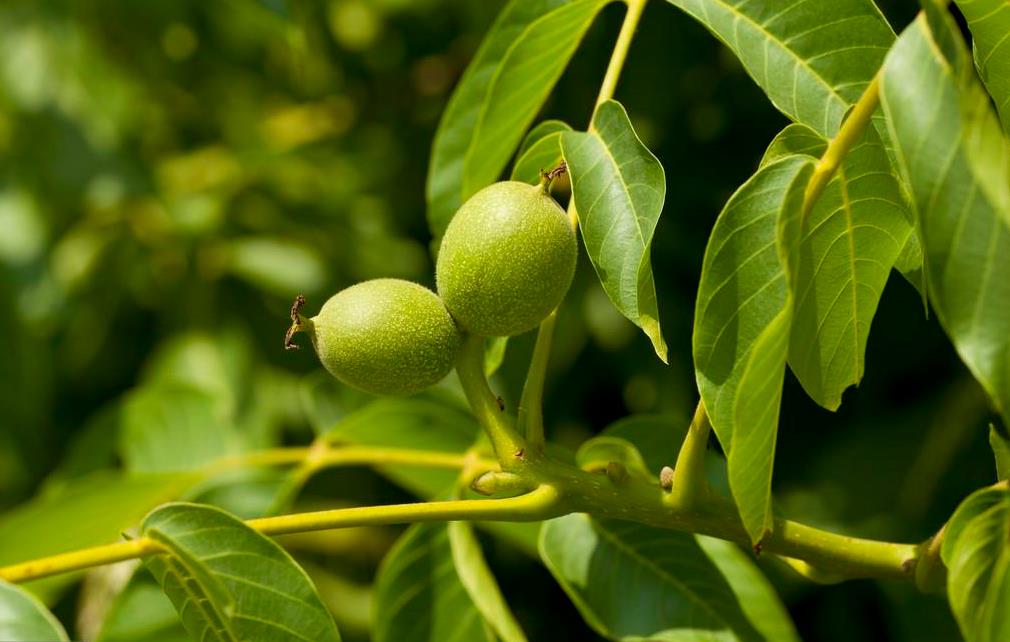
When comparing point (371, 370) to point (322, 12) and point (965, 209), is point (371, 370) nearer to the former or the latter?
point (965, 209)

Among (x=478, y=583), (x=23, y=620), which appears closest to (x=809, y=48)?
(x=478, y=583)

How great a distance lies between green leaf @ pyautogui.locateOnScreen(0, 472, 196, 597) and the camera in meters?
1.69

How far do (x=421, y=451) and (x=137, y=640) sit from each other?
0.45 metres

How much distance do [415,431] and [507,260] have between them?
595mm

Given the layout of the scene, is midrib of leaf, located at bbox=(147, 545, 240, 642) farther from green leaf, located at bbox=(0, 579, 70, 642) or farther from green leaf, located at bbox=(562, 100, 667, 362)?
green leaf, located at bbox=(562, 100, 667, 362)

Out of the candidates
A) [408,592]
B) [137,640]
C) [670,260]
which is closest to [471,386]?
[408,592]

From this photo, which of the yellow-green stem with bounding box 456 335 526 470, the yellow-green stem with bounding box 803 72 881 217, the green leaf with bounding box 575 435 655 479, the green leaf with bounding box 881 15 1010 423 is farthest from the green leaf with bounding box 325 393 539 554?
the green leaf with bounding box 881 15 1010 423

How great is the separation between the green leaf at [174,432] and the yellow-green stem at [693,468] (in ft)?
3.38

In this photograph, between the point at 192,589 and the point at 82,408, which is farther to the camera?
the point at 82,408

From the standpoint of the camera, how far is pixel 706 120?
253 cm

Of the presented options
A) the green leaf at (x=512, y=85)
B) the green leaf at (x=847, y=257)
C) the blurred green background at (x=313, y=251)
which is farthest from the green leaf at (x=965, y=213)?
the blurred green background at (x=313, y=251)

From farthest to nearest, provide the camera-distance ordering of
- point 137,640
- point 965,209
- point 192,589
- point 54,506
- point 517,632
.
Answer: point 54,506 < point 137,640 < point 517,632 < point 192,589 < point 965,209

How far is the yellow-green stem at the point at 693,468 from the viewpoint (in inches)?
43.0

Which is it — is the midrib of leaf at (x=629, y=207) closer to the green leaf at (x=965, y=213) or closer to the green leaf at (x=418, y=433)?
the green leaf at (x=965, y=213)
